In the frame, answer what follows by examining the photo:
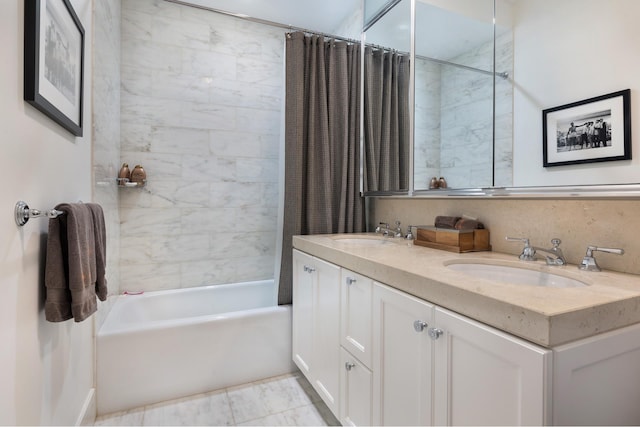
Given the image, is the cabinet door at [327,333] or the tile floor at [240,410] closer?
the cabinet door at [327,333]

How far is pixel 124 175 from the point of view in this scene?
2.31 metres

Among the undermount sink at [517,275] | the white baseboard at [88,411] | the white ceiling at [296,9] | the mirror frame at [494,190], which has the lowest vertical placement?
the white baseboard at [88,411]

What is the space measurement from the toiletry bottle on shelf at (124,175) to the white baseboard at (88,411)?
1.35 metres

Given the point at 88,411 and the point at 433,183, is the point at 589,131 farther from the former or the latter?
the point at 88,411

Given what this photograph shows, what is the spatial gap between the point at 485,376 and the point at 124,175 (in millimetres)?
2502

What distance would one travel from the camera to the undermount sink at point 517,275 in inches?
41.9

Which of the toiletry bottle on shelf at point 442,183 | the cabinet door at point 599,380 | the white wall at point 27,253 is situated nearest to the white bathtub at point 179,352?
the white wall at point 27,253

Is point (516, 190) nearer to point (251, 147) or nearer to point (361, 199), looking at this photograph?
point (361, 199)

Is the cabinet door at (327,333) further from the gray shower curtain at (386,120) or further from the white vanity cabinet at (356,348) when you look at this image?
the gray shower curtain at (386,120)

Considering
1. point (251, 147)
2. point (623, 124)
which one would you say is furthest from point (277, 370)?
point (623, 124)

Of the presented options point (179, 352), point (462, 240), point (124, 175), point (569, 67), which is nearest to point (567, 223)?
point (462, 240)

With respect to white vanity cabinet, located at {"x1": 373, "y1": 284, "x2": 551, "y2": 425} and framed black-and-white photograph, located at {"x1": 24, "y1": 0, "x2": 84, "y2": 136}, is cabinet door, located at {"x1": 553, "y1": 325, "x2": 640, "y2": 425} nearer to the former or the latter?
white vanity cabinet, located at {"x1": 373, "y1": 284, "x2": 551, "y2": 425}

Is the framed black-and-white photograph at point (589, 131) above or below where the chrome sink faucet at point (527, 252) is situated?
→ above

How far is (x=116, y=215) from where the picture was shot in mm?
2303
